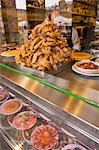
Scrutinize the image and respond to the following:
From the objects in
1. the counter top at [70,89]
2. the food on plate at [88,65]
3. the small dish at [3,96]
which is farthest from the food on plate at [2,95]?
the food on plate at [88,65]

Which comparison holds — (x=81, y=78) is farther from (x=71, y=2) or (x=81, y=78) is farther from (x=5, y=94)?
(x=71, y=2)

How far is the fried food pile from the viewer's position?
0.78 metres

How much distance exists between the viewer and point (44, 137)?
1042 millimetres

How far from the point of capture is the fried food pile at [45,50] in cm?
78

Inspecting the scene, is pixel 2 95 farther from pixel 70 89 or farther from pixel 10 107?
pixel 70 89

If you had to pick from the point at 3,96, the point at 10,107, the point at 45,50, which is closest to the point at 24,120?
the point at 10,107

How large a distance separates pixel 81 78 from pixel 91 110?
0.77 ft

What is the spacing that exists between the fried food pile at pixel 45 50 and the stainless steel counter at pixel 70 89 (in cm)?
7

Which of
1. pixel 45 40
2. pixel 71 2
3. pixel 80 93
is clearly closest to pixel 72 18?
pixel 71 2

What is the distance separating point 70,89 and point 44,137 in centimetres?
56

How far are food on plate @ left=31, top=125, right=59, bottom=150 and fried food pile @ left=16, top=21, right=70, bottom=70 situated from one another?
1.55 feet

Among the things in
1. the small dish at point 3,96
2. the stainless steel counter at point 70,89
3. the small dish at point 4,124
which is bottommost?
the small dish at point 4,124

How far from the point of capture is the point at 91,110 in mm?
524

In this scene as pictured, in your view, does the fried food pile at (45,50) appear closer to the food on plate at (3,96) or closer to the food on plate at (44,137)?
the food on plate at (44,137)
